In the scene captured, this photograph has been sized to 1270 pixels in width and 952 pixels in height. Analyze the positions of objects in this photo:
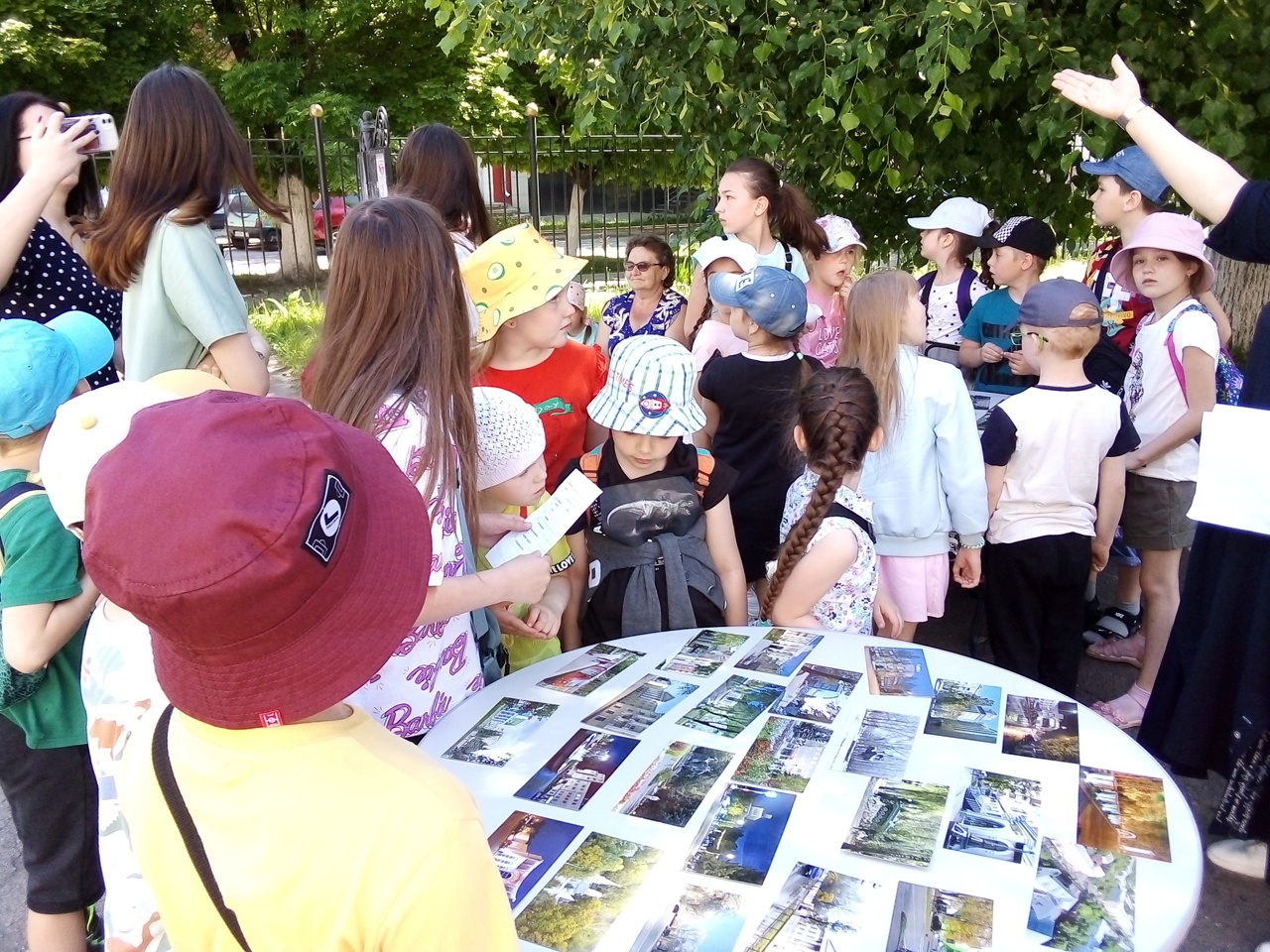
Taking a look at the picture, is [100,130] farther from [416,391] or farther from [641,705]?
[641,705]

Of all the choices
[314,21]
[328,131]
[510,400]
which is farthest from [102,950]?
[314,21]

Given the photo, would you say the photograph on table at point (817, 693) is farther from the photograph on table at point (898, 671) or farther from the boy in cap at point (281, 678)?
the boy in cap at point (281, 678)

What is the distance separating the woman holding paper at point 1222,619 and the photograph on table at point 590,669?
143 cm

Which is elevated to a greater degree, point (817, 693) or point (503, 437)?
point (503, 437)

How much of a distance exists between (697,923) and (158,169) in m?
2.27

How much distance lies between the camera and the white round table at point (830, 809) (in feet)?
4.15

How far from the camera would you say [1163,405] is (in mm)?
3248

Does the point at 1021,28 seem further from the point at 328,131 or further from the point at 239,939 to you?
the point at 328,131

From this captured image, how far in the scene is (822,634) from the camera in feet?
7.07

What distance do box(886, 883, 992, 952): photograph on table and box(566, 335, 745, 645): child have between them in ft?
3.61

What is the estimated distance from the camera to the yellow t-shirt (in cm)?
87

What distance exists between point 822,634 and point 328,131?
Answer: 13711 millimetres

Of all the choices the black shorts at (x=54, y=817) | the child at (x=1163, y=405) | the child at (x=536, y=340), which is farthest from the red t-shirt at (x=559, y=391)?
the child at (x=1163, y=405)

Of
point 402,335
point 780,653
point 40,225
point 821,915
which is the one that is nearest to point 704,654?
point 780,653
